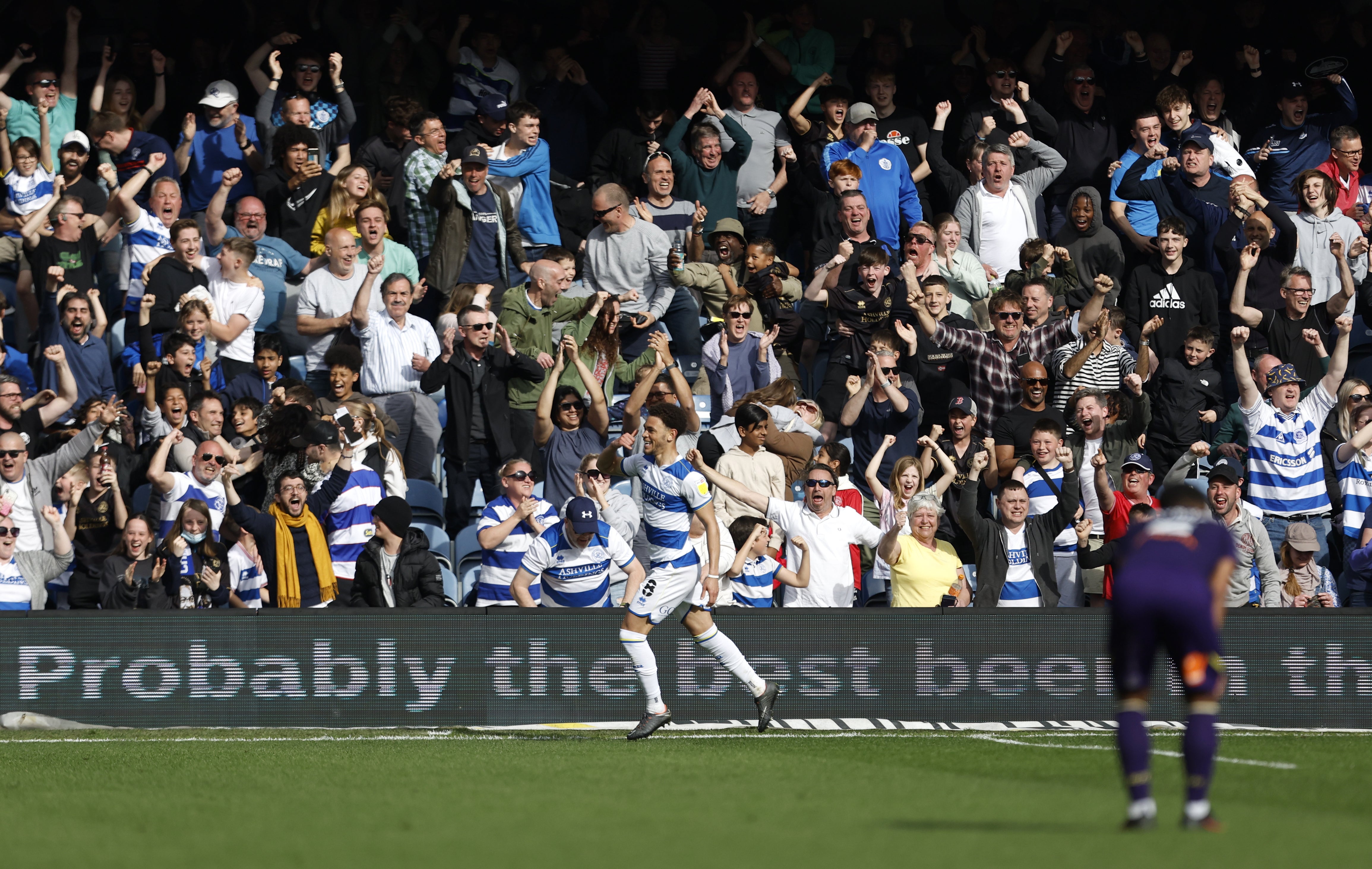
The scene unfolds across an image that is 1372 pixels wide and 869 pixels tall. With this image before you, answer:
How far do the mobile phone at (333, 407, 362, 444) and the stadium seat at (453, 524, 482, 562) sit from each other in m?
1.26

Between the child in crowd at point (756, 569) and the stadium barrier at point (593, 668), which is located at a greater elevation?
the child in crowd at point (756, 569)

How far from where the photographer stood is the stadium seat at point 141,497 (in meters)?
14.5

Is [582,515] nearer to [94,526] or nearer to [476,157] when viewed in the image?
[94,526]

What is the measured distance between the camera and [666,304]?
54.1 feet

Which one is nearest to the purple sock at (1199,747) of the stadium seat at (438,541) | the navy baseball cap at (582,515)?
the navy baseball cap at (582,515)

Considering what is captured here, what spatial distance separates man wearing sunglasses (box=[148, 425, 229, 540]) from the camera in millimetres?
14000

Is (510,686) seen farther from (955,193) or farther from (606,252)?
(955,193)

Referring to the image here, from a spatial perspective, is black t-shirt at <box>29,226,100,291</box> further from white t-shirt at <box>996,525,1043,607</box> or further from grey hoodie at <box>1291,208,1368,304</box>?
grey hoodie at <box>1291,208,1368,304</box>

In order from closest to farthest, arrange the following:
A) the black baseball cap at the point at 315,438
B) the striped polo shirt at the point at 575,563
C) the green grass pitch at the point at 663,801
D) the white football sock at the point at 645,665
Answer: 1. the green grass pitch at the point at 663,801
2. the white football sock at the point at 645,665
3. the striped polo shirt at the point at 575,563
4. the black baseball cap at the point at 315,438

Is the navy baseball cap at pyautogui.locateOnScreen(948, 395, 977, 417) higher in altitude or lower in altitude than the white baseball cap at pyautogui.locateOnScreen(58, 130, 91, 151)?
lower

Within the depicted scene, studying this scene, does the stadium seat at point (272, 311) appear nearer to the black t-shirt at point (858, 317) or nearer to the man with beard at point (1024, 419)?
the black t-shirt at point (858, 317)

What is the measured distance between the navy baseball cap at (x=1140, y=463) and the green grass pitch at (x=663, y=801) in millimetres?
2808

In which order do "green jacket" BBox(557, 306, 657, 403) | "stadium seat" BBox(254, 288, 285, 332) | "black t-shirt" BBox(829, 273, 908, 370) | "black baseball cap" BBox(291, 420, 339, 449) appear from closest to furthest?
"black baseball cap" BBox(291, 420, 339, 449), "green jacket" BBox(557, 306, 657, 403), "black t-shirt" BBox(829, 273, 908, 370), "stadium seat" BBox(254, 288, 285, 332)

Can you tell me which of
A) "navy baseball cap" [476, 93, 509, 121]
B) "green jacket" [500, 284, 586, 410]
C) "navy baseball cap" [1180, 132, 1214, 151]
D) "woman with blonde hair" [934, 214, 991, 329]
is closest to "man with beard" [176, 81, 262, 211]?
"navy baseball cap" [476, 93, 509, 121]
